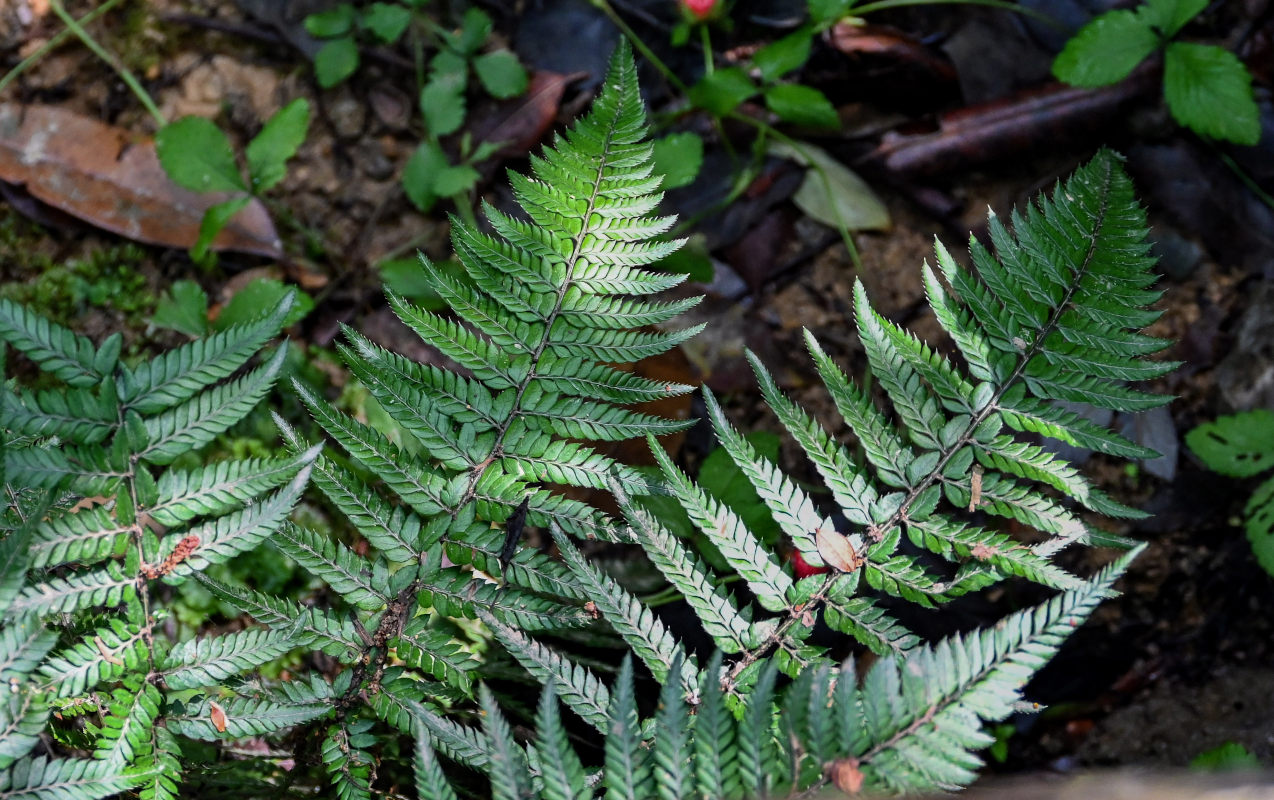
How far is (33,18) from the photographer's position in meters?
3.13

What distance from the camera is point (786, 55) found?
290cm

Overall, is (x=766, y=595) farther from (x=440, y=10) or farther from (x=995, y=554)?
(x=440, y=10)

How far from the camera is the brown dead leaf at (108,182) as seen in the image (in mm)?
2953

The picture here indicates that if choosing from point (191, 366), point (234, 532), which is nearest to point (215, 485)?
point (234, 532)

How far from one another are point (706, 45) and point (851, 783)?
250 centimetres

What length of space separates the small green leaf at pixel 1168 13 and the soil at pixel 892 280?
1.06 ft

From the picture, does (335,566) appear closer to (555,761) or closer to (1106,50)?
(555,761)

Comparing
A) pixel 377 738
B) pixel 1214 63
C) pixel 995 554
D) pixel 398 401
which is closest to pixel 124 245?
pixel 398 401

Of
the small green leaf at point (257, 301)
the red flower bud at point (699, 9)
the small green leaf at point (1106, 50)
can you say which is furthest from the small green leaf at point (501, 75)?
the small green leaf at point (1106, 50)

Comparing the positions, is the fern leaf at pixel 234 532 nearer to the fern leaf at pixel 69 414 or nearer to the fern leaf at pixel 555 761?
the fern leaf at pixel 69 414

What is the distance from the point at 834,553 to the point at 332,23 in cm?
258

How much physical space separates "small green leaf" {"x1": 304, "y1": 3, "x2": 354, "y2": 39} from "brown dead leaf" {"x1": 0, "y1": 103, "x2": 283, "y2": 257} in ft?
2.05

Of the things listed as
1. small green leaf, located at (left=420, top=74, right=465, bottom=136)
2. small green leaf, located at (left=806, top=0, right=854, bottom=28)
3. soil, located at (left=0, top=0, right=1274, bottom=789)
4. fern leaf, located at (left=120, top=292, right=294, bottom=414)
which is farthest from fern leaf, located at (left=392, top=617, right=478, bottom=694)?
small green leaf, located at (left=806, top=0, right=854, bottom=28)

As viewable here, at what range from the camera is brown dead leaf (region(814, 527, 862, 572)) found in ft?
5.30
